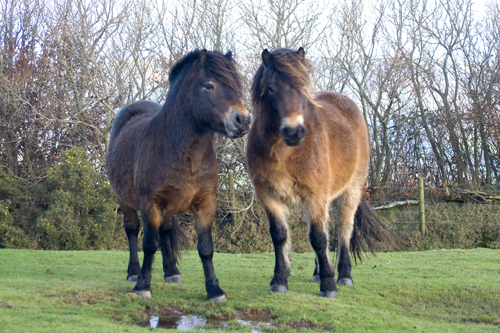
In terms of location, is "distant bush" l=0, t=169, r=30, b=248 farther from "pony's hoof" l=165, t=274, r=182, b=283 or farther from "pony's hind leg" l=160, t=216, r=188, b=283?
"pony's hoof" l=165, t=274, r=182, b=283

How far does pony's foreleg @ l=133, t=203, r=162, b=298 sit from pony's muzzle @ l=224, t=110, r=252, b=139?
1.24 meters

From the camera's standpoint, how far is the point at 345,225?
6961 mm

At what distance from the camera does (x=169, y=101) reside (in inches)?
217

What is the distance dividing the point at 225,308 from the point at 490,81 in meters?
15.1

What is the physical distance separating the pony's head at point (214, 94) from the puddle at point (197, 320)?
5.76ft

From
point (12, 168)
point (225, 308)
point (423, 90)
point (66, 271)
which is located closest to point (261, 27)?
point (423, 90)

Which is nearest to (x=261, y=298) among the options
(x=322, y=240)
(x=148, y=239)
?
(x=322, y=240)

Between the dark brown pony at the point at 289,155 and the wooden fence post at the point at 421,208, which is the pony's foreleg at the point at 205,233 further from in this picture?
the wooden fence post at the point at 421,208

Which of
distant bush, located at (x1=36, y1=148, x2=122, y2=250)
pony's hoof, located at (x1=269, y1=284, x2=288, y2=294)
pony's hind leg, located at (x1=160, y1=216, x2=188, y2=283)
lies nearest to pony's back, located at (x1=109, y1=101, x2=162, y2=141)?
pony's hind leg, located at (x1=160, y1=216, x2=188, y2=283)

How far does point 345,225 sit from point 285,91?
276 centimetres

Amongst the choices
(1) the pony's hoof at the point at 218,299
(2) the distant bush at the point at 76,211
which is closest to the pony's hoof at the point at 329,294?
(1) the pony's hoof at the point at 218,299

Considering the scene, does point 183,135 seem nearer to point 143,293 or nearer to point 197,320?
point 143,293

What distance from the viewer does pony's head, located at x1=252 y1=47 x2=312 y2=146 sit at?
475 centimetres

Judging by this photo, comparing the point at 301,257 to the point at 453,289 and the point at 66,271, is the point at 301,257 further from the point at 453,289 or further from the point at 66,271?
the point at 66,271
